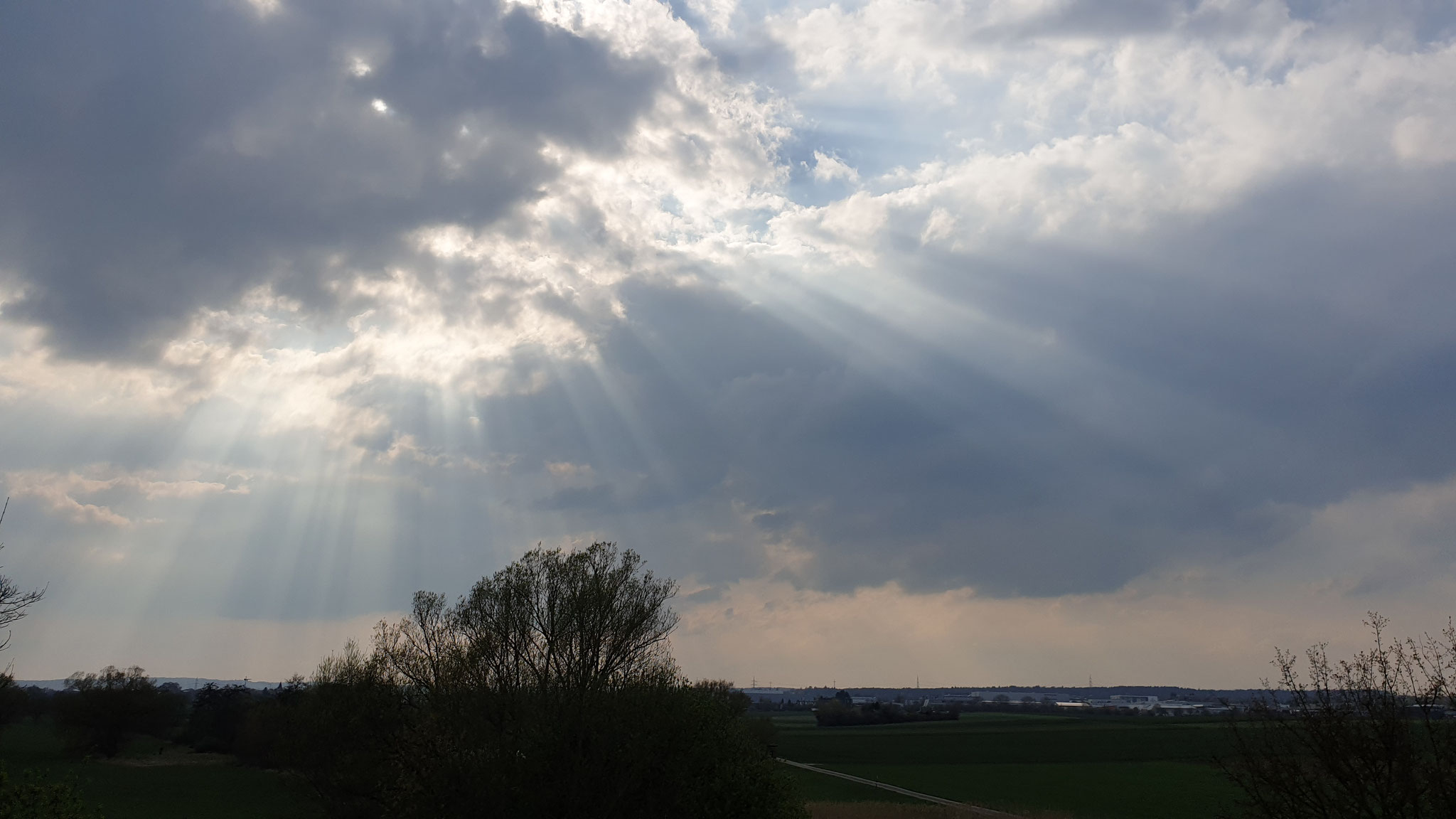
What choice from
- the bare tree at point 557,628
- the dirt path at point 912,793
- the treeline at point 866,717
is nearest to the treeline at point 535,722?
the bare tree at point 557,628

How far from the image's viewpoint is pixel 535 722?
920 inches

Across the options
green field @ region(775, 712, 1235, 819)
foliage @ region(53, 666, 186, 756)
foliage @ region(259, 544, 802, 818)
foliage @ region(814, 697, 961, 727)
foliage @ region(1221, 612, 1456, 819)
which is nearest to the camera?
foliage @ region(1221, 612, 1456, 819)

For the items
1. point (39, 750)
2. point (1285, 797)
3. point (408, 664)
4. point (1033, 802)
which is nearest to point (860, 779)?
point (1033, 802)

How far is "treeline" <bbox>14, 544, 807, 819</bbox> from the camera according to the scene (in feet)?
74.1

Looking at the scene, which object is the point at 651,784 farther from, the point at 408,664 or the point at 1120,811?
the point at 1120,811

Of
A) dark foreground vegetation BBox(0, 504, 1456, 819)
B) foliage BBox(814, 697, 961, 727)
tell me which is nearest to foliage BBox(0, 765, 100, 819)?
dark foreground vegetation BBox(0, 504, 1456, 819)

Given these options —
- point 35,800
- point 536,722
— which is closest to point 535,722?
point 536,722

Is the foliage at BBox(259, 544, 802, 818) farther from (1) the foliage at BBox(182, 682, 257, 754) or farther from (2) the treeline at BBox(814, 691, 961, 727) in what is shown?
(2) the treeline at BBox(814, 691, 961, 727)

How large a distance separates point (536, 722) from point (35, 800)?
411 inches

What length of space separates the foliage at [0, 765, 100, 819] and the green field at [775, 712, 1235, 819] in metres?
22.2

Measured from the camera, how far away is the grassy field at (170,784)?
186ft

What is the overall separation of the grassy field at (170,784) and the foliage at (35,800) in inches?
868

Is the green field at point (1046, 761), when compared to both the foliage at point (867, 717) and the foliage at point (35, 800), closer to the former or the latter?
the foliage at point (867, 717)

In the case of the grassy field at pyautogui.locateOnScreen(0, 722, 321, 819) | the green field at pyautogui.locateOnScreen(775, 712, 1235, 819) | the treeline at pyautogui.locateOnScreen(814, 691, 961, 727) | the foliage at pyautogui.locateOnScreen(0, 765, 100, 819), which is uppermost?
the foliage at pyautogui.locateOnScreen(0, 765, 100, 819)
